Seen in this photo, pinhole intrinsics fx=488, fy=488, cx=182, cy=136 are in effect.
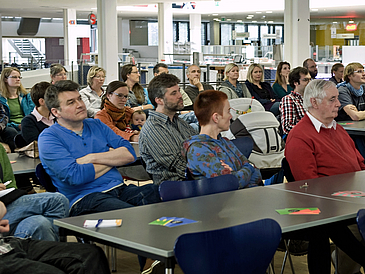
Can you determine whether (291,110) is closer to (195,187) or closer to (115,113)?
(115,113)

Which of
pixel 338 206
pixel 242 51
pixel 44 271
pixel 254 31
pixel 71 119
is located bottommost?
pixel 44 271

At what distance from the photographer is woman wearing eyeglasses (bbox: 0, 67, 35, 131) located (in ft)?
21.0

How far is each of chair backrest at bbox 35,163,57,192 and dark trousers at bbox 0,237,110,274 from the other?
862mm

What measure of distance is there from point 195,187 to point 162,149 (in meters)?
0.91

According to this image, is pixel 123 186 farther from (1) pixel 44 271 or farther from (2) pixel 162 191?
(1) pixel 44 271

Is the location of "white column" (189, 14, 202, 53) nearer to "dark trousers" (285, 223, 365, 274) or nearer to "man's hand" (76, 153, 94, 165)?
"man's hand" (76, 153, 94, 165)

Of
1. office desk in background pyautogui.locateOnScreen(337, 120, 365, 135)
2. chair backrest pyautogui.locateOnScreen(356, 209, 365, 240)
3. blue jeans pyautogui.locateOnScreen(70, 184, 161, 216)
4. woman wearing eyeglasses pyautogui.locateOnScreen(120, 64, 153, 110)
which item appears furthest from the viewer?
woman wearing eyeglasses pyautogui.locateOnScreen(120, 64, 153, 110)

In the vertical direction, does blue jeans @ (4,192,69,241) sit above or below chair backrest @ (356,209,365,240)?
below

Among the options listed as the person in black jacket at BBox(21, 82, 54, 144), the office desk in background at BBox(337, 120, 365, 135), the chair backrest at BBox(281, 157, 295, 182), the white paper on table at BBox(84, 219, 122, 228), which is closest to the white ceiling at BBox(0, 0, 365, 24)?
the office desk in background at BBox(337, 120, 365, 135)

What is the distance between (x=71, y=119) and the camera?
3158 mm

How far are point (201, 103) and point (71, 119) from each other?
33.4 inches

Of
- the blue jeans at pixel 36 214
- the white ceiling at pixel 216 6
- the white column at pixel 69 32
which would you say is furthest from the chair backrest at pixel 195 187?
the white column at pixel 69 32

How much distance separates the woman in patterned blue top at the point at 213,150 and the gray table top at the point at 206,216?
A: 366 mm

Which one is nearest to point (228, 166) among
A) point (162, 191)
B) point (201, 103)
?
point (201, 103)
